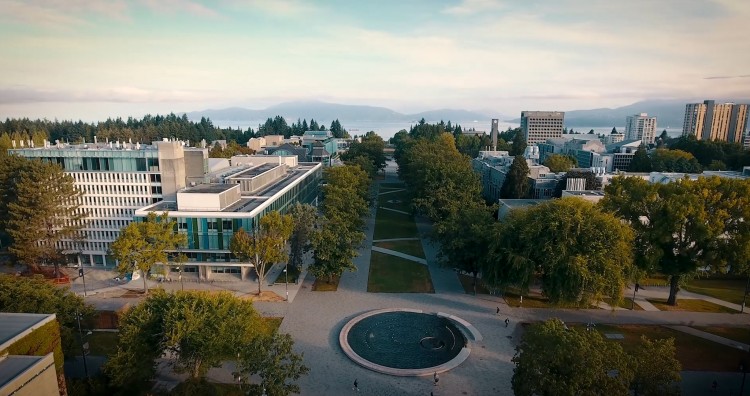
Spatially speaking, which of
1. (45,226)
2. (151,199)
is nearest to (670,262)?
(151,199)

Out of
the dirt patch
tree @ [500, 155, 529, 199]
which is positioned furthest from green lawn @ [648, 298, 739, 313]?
the dirt patch

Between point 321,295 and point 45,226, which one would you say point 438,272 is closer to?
point 321,295

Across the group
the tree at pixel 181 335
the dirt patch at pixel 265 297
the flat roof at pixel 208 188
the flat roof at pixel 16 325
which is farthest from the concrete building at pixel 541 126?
the flat roof at pixel 16 325

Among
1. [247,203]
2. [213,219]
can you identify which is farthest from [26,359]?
[247,203]

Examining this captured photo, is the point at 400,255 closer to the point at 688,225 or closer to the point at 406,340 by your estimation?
the point at 406,340

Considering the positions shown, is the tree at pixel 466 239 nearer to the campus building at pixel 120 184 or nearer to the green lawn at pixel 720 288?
the campus building at pixel 120 184
